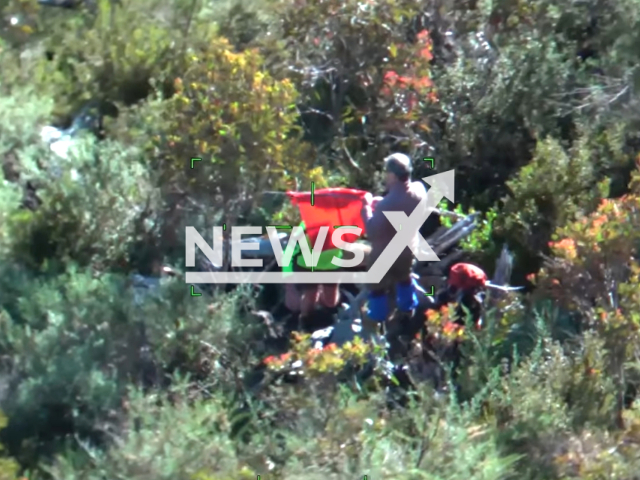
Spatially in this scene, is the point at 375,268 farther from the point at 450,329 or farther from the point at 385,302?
the point at 450,329

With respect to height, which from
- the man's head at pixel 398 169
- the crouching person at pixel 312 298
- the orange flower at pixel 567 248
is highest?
the man's head at pixel 398 169

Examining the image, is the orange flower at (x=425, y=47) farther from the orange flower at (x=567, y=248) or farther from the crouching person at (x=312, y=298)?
the orange flower at (x=567, y=248)

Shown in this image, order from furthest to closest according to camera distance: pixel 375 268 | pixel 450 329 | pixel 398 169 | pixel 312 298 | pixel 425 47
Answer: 1. pixel 425 47
2. pixel 312 298
3. pixel 375 268
4. pixel 398 169
5. pixel 450 329

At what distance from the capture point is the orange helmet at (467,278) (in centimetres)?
692

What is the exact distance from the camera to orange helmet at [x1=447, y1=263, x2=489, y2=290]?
6.92 m

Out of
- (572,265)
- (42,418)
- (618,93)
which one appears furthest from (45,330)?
(618,93)

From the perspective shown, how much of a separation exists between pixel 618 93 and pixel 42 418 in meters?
5.05

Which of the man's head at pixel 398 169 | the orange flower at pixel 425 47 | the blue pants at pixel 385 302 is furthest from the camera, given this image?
the orange flower at pixel 425 47

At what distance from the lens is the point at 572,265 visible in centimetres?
640

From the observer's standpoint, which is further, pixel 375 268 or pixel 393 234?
pixel 375 268

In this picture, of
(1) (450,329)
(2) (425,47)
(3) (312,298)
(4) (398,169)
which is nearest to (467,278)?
(1) (450,329)

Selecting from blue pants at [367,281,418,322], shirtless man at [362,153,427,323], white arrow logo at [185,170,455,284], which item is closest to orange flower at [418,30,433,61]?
white arrow logo at [185,170,455,284]

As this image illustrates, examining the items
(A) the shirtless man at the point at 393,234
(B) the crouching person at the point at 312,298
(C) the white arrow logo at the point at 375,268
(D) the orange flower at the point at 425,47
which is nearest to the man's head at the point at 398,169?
(A) the shirtless man at the point at 393,234

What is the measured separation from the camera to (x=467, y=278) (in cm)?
693
